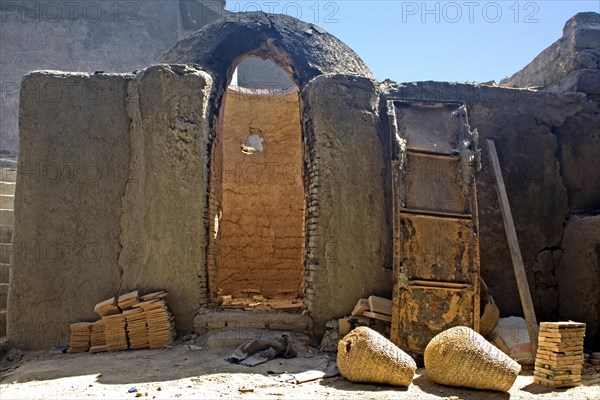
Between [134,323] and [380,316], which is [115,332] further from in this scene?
[380,316]

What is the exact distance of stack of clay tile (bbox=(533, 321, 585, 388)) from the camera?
15.2 ft

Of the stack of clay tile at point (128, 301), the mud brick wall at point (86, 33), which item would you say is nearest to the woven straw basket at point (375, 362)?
the stack of clay tile at point (128, 301)

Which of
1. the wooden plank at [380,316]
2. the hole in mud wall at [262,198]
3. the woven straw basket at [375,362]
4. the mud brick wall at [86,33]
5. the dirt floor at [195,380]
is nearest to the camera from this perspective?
the dirt floor at [195,380]

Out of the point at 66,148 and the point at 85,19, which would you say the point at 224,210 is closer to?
the point at 66,148

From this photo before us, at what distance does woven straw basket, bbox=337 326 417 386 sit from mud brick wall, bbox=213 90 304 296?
4479mm

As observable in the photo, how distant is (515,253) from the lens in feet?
20.4

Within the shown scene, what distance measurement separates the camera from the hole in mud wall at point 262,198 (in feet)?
30.1

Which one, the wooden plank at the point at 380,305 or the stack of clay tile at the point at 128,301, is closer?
the wooden plank at the point at 380,305

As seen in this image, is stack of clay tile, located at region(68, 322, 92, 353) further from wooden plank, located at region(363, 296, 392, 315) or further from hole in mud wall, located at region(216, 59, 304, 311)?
hole in mud wall, located at region(216, 59, 304, 311)

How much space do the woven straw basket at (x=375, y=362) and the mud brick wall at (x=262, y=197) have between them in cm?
448

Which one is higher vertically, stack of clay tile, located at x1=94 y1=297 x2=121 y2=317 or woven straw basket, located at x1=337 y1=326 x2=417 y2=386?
stack of clay tile, located at x1=94 y1=297 x2=121 y2=317

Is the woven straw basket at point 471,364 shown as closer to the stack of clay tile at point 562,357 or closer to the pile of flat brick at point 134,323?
the stack of clay tile at point 562,357

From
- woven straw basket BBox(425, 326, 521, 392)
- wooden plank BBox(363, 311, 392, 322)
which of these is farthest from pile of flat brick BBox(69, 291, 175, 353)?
woven straw basket BBox(425, 326, 521, 392)

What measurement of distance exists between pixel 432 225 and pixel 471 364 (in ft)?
5.81
